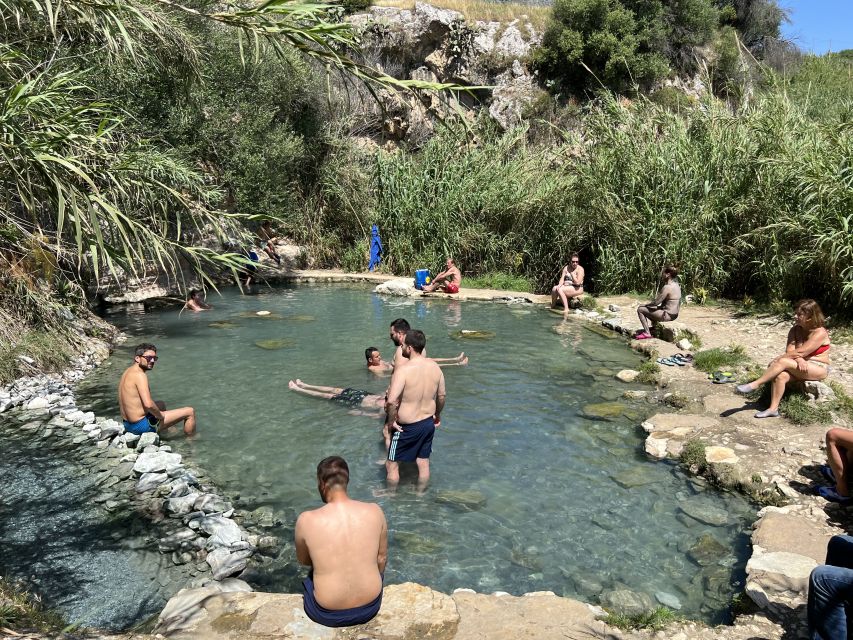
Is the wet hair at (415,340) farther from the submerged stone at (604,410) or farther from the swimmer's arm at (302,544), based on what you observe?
the submerged stone at (604,410)

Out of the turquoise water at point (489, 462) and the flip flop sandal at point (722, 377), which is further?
the flip flop sandal at point (722, 377)

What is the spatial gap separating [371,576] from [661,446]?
14.5 feet

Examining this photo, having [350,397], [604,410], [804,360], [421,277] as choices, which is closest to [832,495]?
[804,360]

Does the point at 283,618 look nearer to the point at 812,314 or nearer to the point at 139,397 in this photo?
the point at 139,397

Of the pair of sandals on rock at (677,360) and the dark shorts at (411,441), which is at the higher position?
the pair of sandals on rock at (677,360)

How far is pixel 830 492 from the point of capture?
538cm

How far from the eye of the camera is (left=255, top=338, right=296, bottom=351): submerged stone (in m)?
12.0

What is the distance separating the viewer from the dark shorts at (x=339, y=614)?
364cm

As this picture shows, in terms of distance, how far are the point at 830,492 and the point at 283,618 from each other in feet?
15.7

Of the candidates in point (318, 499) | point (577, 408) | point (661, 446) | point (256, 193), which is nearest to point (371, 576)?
point (318, 499)

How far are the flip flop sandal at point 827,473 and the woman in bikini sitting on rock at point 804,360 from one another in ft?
4.57

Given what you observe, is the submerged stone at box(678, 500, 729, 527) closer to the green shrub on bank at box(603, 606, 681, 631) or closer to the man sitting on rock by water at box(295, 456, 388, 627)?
the green shrub on bank at box(603, 606, 681, 631)

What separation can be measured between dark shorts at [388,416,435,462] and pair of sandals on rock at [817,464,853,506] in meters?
3.60

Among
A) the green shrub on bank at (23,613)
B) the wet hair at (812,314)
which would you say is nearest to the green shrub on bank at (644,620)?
the green shrub on bank at (23,613)
